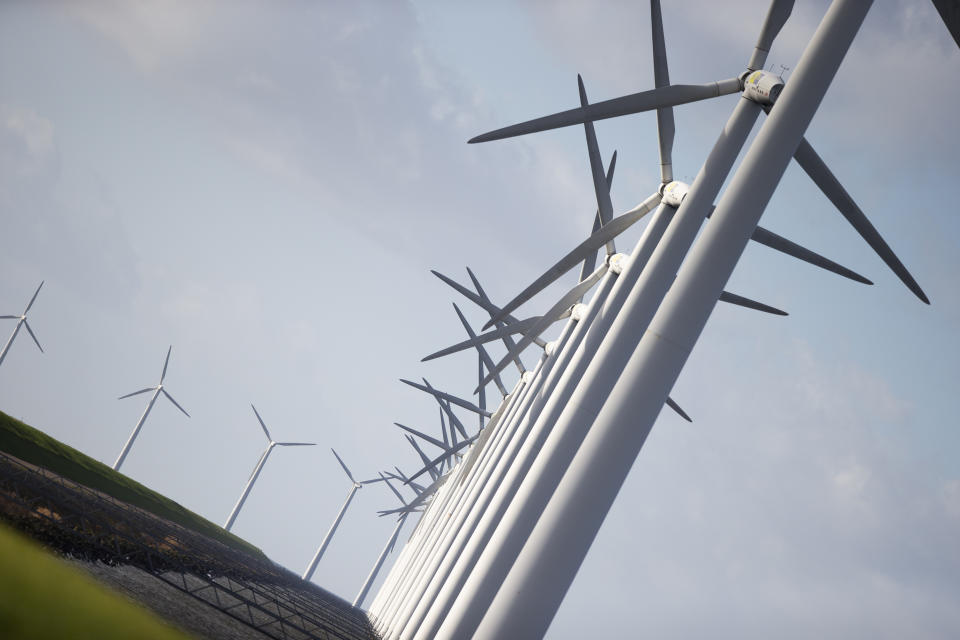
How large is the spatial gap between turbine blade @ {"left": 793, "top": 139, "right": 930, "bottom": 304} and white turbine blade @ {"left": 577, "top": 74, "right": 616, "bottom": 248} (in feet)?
28.6

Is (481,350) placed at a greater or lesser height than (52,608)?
greater

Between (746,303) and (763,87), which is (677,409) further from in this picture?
(763,87)

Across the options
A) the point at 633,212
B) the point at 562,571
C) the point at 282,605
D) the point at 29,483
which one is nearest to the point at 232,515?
the point at 282,605

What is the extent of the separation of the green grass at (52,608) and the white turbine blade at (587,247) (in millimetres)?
14051

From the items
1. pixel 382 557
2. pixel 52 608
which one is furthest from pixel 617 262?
pixel 382 557

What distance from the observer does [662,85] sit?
2031 centimetres

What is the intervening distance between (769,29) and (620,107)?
340 cm

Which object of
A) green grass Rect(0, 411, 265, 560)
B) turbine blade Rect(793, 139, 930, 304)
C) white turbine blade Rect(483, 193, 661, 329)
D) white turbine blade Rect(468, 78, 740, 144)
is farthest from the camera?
green grass Rect(0, 411, 265, 560)

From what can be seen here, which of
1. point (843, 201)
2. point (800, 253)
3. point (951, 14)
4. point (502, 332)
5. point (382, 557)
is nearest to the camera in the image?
point (951, 14)

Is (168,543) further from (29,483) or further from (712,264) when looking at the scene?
(712,264)

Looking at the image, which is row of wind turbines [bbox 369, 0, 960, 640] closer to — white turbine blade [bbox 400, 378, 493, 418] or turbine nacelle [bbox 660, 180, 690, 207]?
turbine nacelle [bbox 660, 180, 690, 207]

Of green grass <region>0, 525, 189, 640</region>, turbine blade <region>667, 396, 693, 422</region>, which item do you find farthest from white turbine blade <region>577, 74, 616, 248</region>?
green grass <region>0, 525, 189, 640</region>

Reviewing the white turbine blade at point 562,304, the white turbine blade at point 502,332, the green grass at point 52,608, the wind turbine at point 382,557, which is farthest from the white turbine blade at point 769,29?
the wind turbine at point 382,557

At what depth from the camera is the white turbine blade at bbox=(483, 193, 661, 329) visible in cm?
2269
